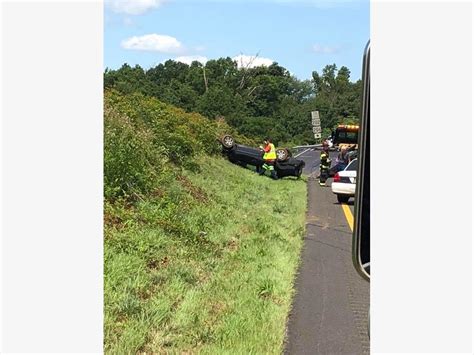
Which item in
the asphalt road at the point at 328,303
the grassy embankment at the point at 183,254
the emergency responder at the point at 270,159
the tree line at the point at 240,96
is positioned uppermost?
the tree line at the point at 240,96

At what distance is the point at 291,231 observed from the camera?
37.7 ft

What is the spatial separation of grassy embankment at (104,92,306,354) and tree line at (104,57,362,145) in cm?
3300

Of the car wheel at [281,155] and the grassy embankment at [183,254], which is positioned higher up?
the car wheel at [281,155]

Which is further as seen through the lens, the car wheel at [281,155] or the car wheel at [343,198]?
the car wheel at [281,155]

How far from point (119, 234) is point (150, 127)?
26.6 feet

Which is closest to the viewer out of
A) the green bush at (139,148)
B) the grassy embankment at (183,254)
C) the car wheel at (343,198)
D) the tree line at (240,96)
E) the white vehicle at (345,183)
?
the grassy embankment at (183,254)

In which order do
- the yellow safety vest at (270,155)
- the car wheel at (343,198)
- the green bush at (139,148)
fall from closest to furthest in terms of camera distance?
the green bush at (139,148) < the car wheel at (343,198) < the yellow safety vest at (270,155)

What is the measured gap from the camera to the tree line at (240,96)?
51.0 meters

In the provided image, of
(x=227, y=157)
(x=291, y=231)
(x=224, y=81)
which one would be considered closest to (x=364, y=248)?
(x=291, y=231)

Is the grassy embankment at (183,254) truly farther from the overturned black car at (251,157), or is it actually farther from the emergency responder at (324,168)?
the overturned black car at (251,157)

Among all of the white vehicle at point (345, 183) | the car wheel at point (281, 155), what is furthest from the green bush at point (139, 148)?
the white vehicle at point (345, 183)

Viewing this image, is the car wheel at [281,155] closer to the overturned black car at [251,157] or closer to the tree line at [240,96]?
the overturned black car at [251,157]

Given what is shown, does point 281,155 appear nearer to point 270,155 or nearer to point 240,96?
point 270,155

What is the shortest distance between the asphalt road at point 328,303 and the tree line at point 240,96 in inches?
1466
